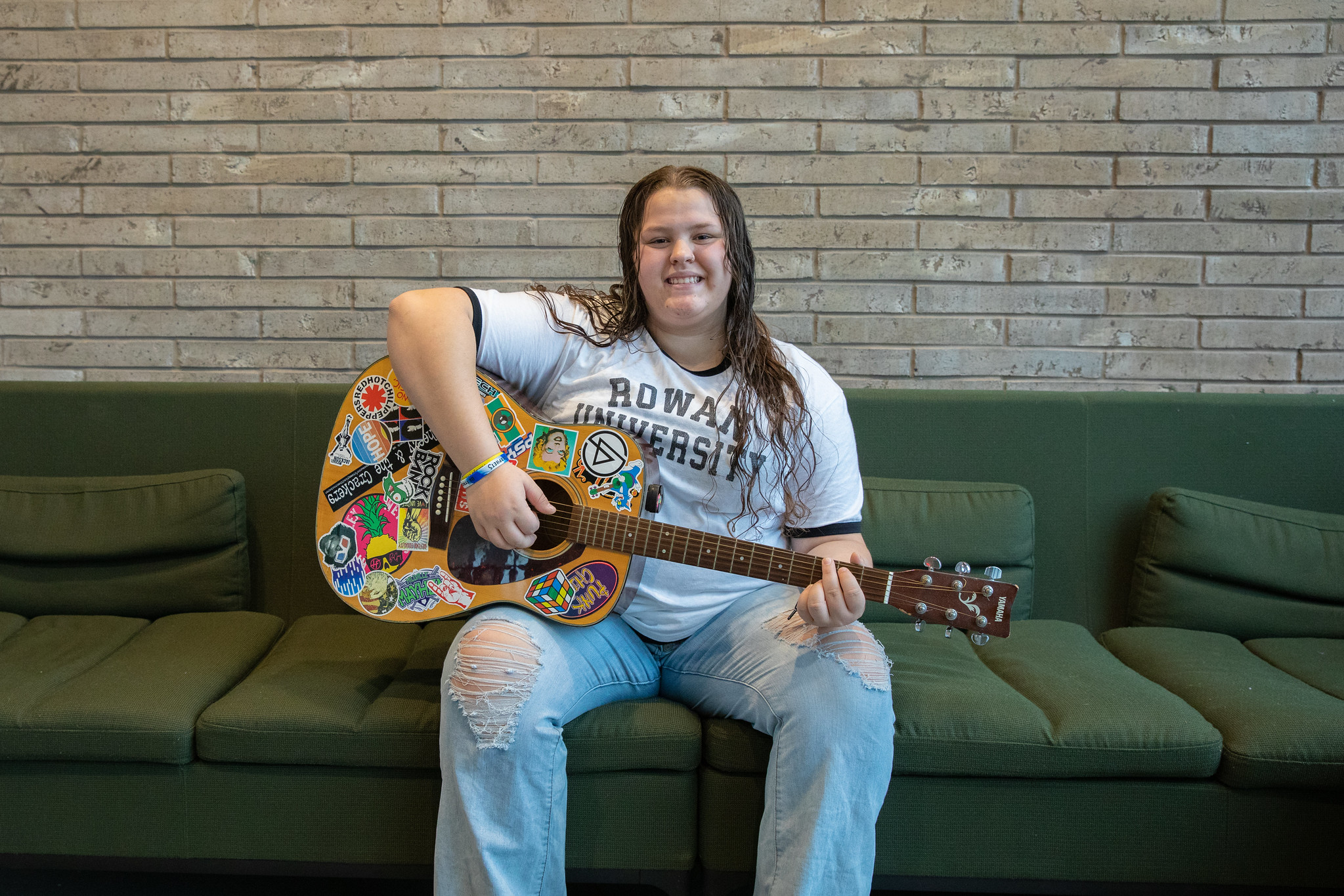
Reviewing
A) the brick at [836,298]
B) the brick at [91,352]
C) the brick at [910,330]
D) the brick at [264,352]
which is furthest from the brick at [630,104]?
the brick at [91,352]

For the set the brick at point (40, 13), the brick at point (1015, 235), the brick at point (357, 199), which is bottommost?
the brick at point (1015, 235)

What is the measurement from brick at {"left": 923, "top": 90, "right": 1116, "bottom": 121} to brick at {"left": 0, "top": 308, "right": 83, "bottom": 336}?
7.27 ft

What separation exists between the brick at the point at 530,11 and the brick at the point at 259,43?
0.29 meters

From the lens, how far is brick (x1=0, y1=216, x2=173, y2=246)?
2426mm

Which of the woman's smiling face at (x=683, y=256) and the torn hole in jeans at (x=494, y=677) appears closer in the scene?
the torn hole in jeans at (x=494, y=677)

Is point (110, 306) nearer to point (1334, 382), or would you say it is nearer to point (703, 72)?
point (703, 72)

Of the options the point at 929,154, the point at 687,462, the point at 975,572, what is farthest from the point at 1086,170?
the point at 687,462

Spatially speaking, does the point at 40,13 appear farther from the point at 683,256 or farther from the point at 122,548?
the point at 683,256

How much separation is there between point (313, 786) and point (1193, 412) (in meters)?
1.97

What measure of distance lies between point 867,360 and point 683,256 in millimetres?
998

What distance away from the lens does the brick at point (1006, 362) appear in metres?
2.40

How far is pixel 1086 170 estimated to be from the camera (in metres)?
2.34

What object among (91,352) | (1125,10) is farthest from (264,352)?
(1125,10)

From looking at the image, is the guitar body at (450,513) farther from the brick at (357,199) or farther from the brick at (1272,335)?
the brick at (1272,335)
